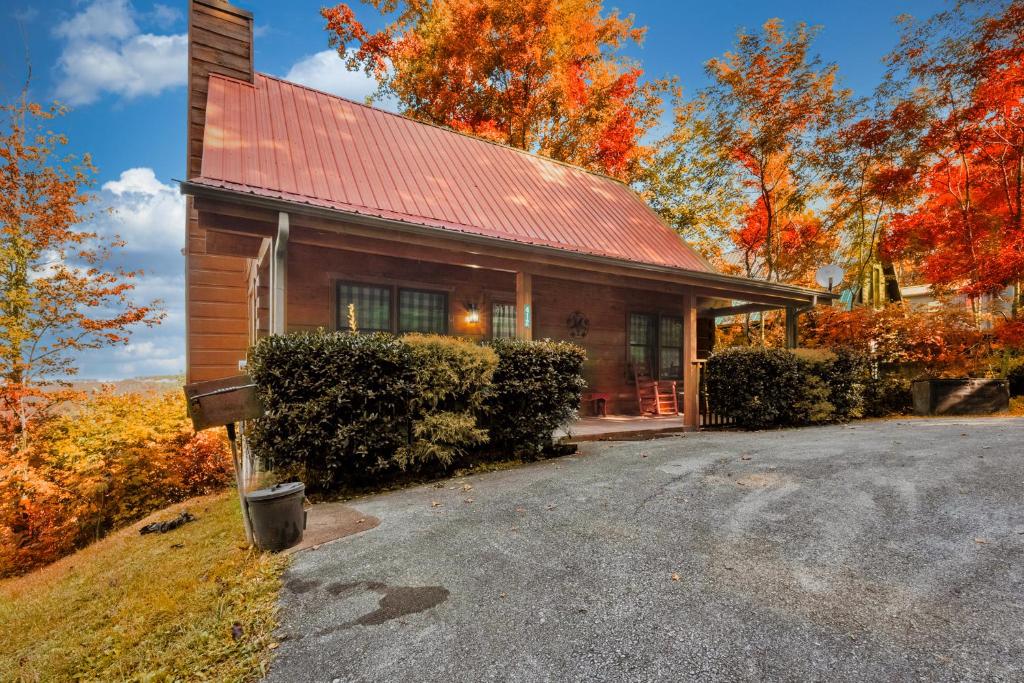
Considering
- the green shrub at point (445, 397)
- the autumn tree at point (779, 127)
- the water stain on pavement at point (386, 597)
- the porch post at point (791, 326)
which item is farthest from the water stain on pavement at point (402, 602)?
the autumn tree at point (779, 127)

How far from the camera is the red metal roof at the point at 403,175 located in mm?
7484

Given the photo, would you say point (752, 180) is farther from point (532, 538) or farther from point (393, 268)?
point (532, 538)

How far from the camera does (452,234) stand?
23.0 ft

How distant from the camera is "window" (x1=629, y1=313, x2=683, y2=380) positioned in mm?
11938

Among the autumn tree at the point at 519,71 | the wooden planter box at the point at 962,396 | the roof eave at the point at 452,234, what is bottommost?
the wooden planter box at the point at 962,396

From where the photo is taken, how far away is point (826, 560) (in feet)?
11.0

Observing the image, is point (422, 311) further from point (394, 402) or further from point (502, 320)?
point (394, 402)

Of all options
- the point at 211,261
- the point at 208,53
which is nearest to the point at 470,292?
the point at 211,261

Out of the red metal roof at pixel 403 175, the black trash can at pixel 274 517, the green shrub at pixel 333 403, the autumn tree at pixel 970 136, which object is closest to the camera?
the black trash can at pixel 274 517

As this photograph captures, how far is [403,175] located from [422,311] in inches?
95.0

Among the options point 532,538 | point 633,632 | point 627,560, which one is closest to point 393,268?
point 532,538

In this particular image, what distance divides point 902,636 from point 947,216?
48.7 feet

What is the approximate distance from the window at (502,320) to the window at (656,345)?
3247mm

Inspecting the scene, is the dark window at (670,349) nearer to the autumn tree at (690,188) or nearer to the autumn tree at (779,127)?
the autumn tree at (779,127)
